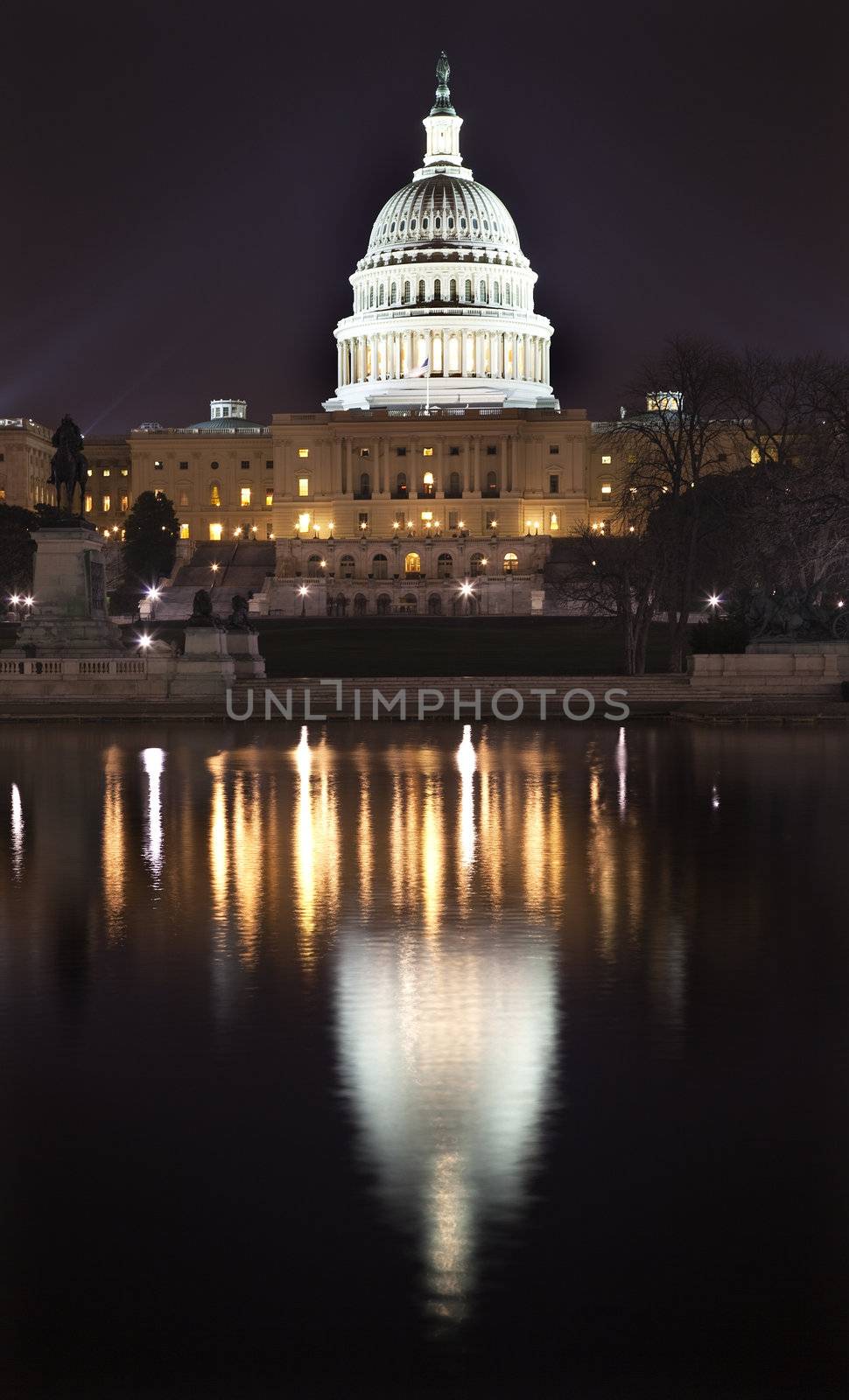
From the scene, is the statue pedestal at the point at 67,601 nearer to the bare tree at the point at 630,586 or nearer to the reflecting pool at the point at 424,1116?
the bare tree at the point at 630,586

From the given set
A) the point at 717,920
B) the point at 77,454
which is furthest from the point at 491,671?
the point at 717,920

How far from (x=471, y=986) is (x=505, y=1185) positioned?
4.24 m

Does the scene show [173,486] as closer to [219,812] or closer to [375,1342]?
[219,812]

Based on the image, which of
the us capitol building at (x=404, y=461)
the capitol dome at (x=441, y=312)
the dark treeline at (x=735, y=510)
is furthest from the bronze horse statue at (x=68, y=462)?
the capitol dome at (x=441, y=312)

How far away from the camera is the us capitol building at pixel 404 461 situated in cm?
14775

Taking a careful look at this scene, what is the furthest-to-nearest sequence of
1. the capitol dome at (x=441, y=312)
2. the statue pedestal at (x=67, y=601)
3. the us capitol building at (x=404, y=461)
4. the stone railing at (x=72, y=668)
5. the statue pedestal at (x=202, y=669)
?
the capitol dome at (x=441, y=312) < the us capitol building at (x=404, y=461) < the statue pedestal at (x=67, y=601) < the statue pedestal at (x=202, y=669) < the stone railing at (x=72, y=668)

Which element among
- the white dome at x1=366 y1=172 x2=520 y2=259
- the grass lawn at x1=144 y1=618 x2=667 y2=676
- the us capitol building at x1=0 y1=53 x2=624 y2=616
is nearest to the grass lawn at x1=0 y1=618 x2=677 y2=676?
the grass lawn at x1=144 y1=618 x2=667 y2=676

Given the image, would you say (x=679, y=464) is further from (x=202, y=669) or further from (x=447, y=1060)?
(x=447, y=1060)

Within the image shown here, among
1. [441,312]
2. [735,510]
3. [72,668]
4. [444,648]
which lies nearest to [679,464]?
[735,510]

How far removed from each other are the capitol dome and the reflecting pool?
17068cm

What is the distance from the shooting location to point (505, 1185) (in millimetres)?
8602

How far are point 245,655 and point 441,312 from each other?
135 metres

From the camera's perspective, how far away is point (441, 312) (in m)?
187

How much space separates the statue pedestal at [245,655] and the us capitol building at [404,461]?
72228mm
